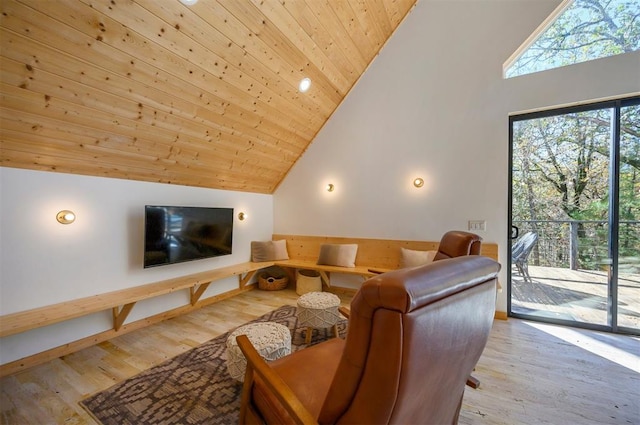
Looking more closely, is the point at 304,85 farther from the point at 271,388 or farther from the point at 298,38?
the point at 271,388

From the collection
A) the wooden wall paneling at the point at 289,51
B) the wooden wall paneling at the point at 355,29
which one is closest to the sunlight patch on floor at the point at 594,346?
the wooden wall paneling at the point at 289,51

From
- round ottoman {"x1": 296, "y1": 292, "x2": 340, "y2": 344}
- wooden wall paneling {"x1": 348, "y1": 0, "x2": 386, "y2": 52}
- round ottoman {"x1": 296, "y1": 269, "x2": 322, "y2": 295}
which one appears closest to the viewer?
round ottoman {"x1": 296, "y1": 292, "x2": 340, "y2": 344}

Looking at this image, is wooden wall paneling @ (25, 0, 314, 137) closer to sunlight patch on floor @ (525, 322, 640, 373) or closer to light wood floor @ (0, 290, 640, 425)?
light wood floor @ (0, 290, 640, 425)

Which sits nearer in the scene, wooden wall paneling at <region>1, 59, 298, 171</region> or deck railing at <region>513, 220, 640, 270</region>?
wooden wall paneling at <region>1, 59, 298, 171</region>

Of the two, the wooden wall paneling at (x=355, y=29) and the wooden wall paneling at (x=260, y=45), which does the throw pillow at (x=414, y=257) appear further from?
the wooden wall paneling at (x=355, y=29)

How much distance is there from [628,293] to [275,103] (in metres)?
4.23

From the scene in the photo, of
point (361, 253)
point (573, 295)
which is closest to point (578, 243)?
point (573, 295)

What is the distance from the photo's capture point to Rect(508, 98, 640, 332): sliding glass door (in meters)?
2.64

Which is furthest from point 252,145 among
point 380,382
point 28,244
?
point 380,382

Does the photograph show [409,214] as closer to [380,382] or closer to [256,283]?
[256,283]

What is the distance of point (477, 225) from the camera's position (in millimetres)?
3184

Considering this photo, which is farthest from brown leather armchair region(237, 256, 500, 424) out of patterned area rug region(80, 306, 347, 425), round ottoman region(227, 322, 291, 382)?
patterned area rug region(80, 306, 347, 425)

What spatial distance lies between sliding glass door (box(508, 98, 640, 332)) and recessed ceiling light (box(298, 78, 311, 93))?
249 centimetres

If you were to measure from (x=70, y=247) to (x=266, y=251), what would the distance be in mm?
2342
